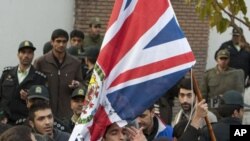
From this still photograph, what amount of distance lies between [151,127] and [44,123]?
3.34ft

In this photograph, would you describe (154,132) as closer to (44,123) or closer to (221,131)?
(221,131)

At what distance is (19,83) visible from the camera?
10570 mm

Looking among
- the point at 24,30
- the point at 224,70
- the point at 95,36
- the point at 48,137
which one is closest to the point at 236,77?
the point at 224,70

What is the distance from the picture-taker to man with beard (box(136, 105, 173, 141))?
7.94m

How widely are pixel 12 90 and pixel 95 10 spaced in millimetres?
4393

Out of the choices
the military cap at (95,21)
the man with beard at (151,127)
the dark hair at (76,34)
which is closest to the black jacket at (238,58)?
the military cap at (95,21)

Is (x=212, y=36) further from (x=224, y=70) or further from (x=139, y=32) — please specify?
(x=139, y=32)

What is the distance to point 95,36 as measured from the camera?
1363cm

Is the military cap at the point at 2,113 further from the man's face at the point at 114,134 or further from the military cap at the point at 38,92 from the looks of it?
the man's face at the point at 114,134

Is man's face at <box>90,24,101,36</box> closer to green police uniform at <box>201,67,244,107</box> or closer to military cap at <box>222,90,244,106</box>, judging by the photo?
green police uniform at <box>201,67,244,107</box>

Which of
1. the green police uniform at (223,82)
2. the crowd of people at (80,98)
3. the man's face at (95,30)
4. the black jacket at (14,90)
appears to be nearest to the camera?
the crowd of people at (80,98)

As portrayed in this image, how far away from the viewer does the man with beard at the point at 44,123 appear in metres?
8.13

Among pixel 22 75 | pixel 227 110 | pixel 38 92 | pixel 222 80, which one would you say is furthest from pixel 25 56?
pixel 222 80

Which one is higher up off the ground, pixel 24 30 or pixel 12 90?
pixel 24 30
